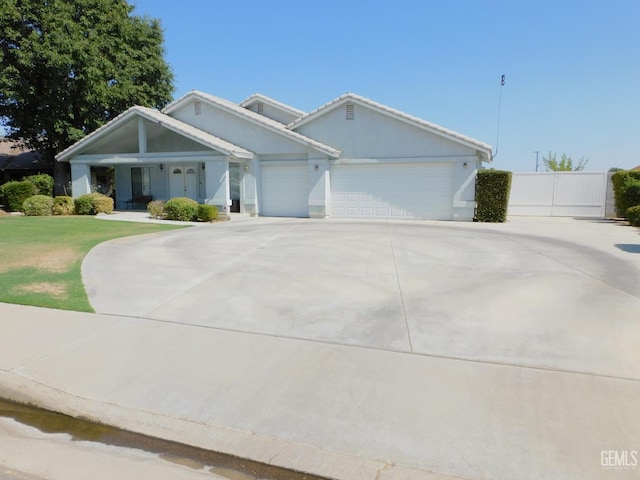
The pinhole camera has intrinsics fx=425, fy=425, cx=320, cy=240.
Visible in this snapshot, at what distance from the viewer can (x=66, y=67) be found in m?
23.7

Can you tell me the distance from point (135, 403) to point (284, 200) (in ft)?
57.0

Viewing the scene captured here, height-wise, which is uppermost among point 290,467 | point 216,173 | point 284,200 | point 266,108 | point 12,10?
point 12,10

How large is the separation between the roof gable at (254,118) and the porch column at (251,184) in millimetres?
1859

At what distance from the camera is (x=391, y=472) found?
112 inches

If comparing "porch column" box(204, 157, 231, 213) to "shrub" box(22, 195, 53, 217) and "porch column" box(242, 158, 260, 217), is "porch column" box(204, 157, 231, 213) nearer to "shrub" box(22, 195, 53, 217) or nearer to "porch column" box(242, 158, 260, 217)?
"porch column" box(242, 158, 260, 217)

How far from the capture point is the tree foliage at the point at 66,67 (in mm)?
23234

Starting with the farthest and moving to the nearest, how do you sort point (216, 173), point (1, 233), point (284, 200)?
point (284, 200), point (216, 173), point (1, 233)

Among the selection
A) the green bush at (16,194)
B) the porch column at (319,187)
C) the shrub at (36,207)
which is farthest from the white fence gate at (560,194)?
the green bush at (16,194)

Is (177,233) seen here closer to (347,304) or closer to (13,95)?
(347,304)

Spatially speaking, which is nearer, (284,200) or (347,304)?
(347,304)

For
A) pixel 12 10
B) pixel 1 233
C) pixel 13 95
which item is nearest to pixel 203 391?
pixel 1 233

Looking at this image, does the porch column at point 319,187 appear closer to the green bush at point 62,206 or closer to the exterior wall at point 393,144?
the exterior wall at point 393,144

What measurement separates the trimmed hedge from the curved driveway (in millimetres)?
10033

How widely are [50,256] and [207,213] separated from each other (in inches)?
341
